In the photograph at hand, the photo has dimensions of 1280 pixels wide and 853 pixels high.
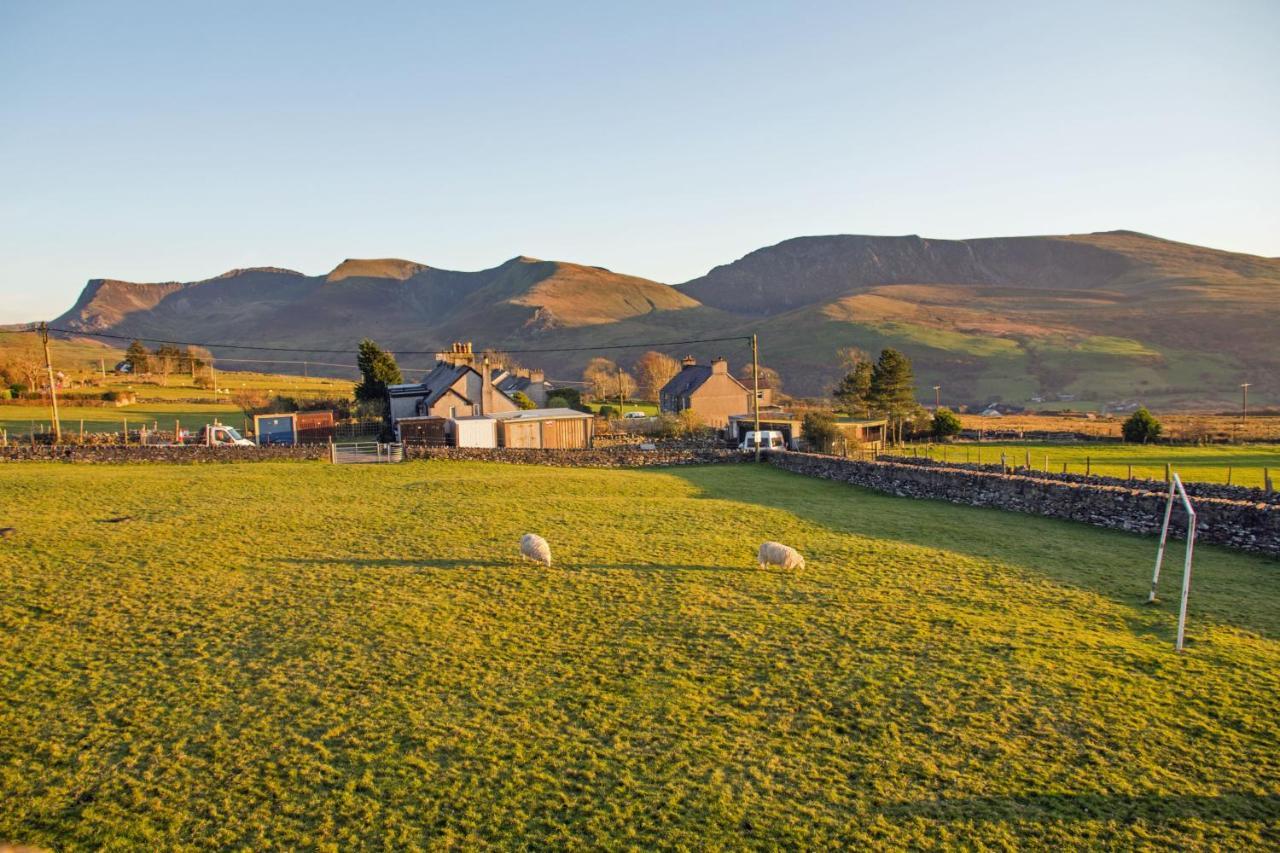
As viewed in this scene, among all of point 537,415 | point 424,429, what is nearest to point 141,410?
point 424,429

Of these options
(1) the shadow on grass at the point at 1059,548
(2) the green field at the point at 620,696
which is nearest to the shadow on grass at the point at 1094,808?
(2) the green field at the point at 620,696

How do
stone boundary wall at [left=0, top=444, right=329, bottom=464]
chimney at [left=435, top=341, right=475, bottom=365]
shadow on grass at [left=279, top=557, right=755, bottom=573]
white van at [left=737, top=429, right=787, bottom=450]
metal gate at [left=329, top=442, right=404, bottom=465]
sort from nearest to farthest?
shadow on grass at [left=279, top=557, right=755, bottom=573]
stone boundary wall at [left=0, top=444, right=329, bottom=464]
metal gate at [left=329, top=442, right=404, bottom=465]
white van at [left=737, top=429, right=787, bottom=450]
chimney at [left=435, top=341, right=475, bottom=365]

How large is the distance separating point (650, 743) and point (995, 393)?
139 metres

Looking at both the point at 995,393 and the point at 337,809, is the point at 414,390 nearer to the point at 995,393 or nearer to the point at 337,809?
the point at 337,809

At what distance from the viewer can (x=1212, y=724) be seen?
9531 millimetres

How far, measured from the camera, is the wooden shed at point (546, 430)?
1790 inches

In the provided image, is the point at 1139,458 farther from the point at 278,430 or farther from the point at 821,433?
the point at 278,430

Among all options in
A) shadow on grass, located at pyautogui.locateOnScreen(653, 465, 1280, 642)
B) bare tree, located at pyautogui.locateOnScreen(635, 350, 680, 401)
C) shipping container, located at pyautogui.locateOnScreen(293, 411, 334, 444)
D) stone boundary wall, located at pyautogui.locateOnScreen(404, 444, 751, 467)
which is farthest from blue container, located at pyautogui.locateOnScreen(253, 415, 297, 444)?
bare tree, located at pyautogui.locateOnScreen(635, 350, 680, 401)

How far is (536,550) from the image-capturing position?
17.1 m

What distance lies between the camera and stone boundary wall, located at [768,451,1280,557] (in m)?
19.7

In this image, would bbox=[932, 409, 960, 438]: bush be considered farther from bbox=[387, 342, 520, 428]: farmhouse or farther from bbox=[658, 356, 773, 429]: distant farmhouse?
bbox=[387, 342, 520, 428]: farmhouse

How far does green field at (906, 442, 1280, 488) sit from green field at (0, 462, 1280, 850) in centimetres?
2036

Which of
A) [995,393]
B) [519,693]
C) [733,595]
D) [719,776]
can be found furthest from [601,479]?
[995,393]

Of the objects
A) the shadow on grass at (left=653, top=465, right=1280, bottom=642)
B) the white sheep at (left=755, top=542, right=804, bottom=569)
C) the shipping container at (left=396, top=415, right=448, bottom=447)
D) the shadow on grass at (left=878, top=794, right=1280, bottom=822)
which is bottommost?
the shadow on grass at (left=878, top=794, right=1280, bottom=822)
